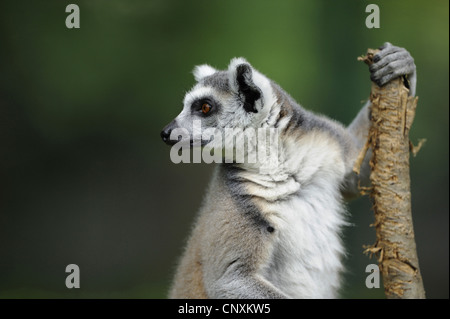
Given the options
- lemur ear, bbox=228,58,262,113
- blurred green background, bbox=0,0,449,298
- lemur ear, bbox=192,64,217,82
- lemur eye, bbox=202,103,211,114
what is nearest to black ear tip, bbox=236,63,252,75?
lemur ear, bbox=228,58,262,113

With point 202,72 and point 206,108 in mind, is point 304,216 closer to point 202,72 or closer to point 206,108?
point 206,108

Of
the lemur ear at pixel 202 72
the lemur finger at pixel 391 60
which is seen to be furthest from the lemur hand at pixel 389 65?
the lemur ear at pixel 202 72

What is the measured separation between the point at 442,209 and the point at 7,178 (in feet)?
12.7

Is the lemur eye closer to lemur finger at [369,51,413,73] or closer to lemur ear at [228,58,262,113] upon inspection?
lemur ear at [228,58,262,113]

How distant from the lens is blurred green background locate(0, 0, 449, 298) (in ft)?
12.8

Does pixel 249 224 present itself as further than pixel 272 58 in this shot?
No

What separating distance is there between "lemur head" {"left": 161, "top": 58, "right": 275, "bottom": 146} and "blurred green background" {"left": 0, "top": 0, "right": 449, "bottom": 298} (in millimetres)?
1799

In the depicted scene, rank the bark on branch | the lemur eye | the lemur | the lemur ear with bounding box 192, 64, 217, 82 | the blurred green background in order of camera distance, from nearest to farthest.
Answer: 1. the bark on branch
2. the lemur
3. the lemur eye
4. the lemur ear with bounding box 192, 64, 217, 82
5. the blurred green background

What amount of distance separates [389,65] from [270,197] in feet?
2.44

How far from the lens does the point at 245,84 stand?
214 cm

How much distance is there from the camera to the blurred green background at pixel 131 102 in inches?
154

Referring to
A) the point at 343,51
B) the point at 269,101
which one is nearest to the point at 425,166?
the point at 343,51

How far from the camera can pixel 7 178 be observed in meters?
4.16

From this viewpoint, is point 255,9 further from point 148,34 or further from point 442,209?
point 442,209
